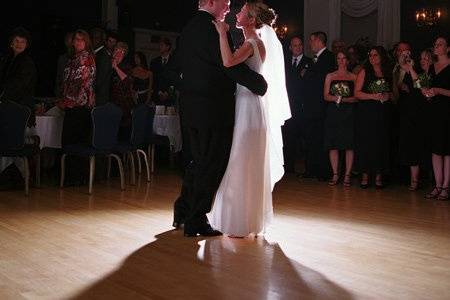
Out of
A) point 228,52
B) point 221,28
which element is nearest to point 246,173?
point 228,52

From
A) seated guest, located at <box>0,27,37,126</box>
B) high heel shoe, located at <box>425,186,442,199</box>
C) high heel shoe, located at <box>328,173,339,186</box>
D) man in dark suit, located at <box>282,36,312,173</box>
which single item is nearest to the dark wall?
man in dark suit, located at <box>282,36,312,173</box>

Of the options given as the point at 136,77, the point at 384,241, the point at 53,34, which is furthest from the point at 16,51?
the point at 53,34

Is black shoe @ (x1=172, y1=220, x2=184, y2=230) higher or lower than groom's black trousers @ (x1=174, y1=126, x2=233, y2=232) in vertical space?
lower

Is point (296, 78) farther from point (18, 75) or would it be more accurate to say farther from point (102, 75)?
point (18, 75)

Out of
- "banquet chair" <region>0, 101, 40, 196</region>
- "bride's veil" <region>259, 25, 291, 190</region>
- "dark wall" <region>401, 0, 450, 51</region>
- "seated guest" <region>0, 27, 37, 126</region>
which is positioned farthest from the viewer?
"dark wall" <region>401, 0, 450, 51</region>

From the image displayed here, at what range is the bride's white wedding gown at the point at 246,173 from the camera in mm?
4227

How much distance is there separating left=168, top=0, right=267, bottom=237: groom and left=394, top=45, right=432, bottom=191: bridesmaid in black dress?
305 cm

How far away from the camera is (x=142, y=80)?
28.9 ft

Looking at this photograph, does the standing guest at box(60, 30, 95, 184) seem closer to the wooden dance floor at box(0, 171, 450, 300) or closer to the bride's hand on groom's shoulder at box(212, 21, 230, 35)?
the wooden dance floor at box(0, 171, 450, 300)

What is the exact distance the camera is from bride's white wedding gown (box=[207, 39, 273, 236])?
13.9 ft

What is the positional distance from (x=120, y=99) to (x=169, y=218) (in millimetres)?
Answer: 2602

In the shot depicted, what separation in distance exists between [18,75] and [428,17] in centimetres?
739

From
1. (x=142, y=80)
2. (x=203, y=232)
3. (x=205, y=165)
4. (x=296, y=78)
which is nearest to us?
(x=205, y=165)

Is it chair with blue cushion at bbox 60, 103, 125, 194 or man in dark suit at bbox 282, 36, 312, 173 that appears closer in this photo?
chair with blue cushion at bbox 60, 103, 125, 194
